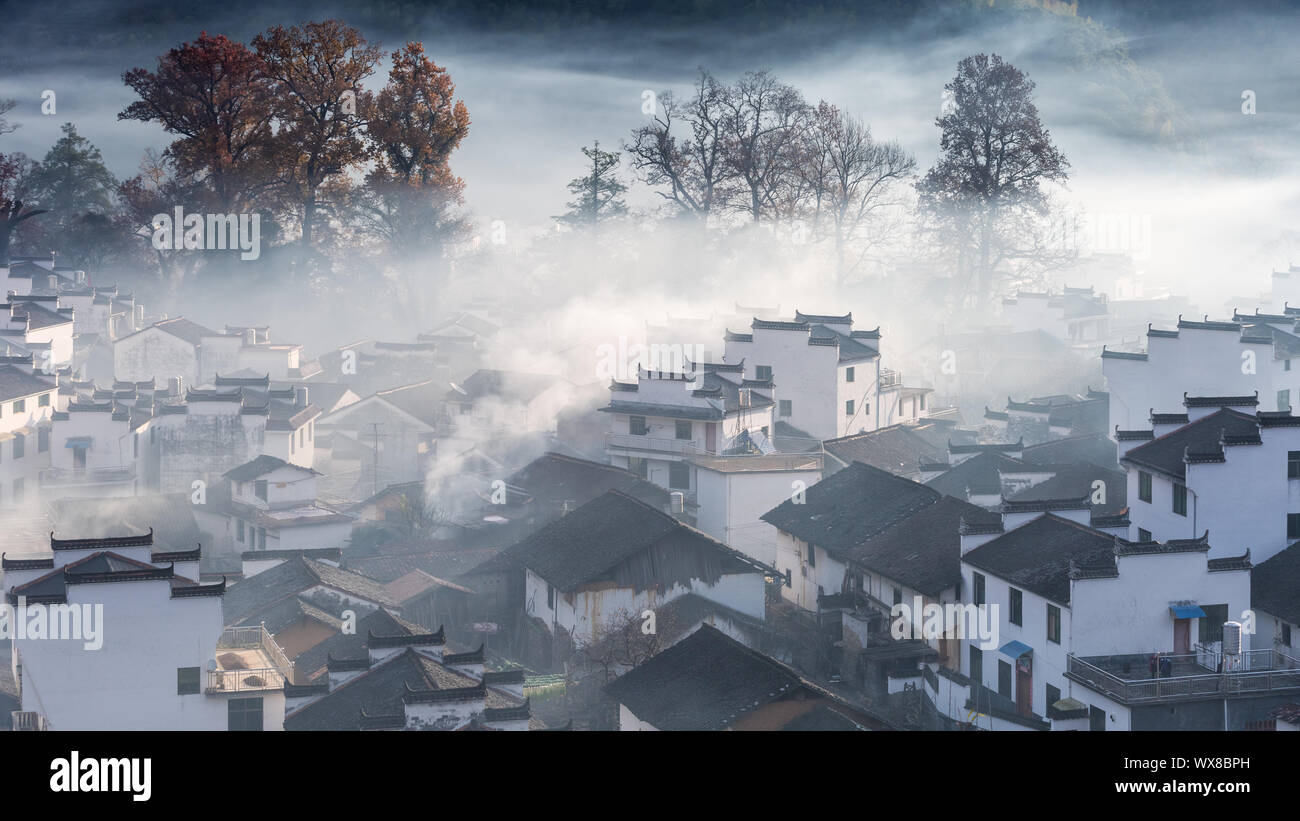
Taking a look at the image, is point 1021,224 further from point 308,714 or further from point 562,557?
point 308,714

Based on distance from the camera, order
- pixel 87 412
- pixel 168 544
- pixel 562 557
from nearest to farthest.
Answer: pixel 562 557 → pixel 168 544 → pixel 87 412

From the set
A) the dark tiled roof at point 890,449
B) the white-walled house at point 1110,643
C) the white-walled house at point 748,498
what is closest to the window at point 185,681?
the white-walled house at point 1110,643

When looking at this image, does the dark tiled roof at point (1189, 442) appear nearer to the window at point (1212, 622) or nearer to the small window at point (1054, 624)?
the window at point (1212, 622)

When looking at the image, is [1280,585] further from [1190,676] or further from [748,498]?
[748,498]

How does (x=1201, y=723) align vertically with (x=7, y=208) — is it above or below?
below

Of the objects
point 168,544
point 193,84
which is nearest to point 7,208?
point 193,84

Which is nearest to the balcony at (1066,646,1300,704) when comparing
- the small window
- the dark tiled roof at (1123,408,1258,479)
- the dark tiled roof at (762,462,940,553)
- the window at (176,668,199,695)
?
the small window

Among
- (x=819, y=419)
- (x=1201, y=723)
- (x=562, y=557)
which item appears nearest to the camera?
(x=1201, y=723)
